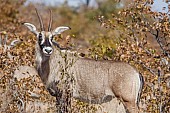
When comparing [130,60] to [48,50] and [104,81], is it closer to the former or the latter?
[104,81]

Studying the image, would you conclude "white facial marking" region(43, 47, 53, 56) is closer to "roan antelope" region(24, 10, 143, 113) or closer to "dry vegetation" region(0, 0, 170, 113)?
"roan antelope" region(24, 10, 143, 113)

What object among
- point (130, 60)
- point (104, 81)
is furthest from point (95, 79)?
point (130, 60)

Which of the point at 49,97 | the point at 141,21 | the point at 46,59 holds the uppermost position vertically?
the point at 141,21

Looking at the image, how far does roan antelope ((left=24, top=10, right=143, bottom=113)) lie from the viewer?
30.5ft

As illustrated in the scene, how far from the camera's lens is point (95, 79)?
9.62 m

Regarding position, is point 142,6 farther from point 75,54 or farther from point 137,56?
point 75,54

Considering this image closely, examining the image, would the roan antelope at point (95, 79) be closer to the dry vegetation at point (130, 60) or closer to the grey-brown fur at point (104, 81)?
the grey-brown fur at point (104, 81)

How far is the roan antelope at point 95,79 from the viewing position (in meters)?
9.29

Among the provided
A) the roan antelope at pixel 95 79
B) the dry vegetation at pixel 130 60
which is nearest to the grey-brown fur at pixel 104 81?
the roan antelope at pixel 95 79

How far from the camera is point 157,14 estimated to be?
9.41m

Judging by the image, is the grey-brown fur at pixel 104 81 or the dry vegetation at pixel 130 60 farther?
the grey-brown fur at pixel 104 81

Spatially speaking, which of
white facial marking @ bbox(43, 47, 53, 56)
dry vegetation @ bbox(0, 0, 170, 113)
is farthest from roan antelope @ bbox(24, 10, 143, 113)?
dry vegetation @ bbox(0, 0, 170, 113)

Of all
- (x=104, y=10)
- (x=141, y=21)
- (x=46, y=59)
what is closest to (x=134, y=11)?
(x=141, y=21)

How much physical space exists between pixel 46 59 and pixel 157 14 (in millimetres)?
2188
